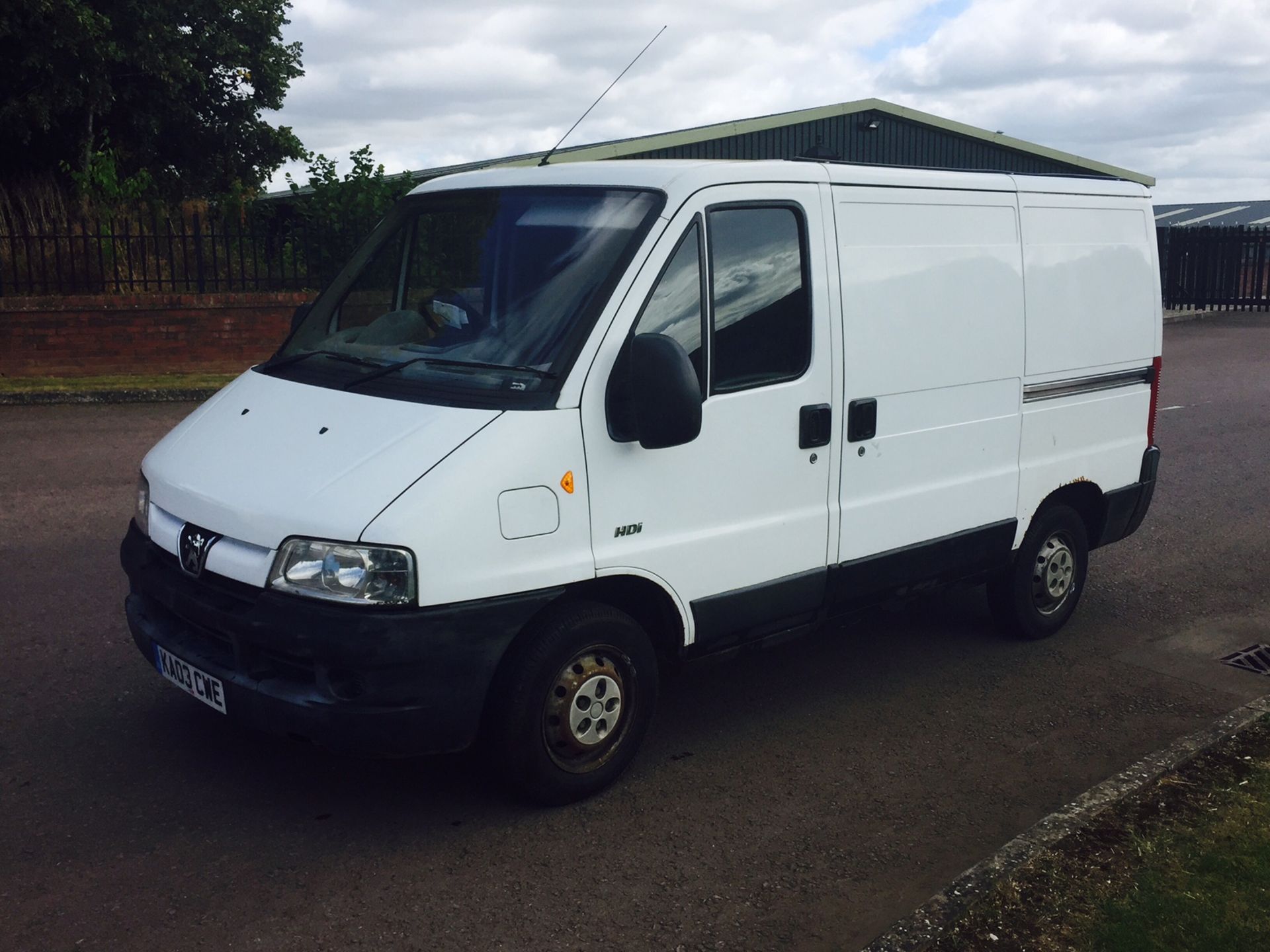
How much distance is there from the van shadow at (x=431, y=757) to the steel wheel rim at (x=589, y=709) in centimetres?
22

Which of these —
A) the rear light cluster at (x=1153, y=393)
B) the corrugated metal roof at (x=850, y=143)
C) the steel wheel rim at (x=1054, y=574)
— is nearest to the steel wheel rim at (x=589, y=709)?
the steel wheel rim at (x=1054, y=574)

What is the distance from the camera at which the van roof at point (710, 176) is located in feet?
14.7

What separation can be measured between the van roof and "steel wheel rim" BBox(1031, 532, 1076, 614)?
1781mm

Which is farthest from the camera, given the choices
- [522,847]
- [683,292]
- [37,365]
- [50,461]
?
[37,365]

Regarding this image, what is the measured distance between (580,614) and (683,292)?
3.93 feet

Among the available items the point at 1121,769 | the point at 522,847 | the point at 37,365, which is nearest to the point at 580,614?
the point at 522,847

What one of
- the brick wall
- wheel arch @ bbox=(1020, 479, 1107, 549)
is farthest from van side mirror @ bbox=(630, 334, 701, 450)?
the brick wall

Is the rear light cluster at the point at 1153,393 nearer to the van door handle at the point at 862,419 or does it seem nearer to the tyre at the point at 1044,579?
the tyre at the point at 1044,579

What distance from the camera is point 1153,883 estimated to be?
3746mm

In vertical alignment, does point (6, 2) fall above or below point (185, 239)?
above

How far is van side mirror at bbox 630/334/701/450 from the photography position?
4.02 m

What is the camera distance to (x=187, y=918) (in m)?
3.60

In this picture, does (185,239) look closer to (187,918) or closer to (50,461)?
(50,461)

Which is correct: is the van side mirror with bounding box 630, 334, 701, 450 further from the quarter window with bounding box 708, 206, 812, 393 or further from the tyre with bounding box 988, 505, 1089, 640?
the tyre with bounding box 988, 505, 1089, 640
